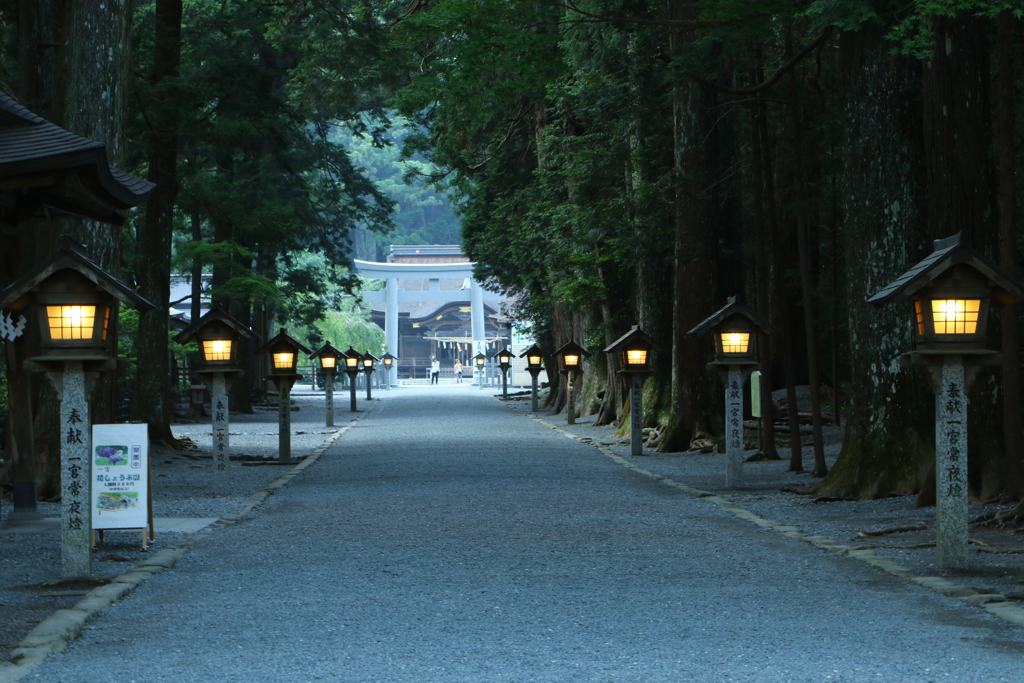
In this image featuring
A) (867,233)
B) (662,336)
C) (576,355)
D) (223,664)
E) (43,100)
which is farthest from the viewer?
(576,355)

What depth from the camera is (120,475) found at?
792 cm

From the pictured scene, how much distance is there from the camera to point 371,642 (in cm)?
511

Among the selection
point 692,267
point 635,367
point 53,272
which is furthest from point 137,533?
point 692,267

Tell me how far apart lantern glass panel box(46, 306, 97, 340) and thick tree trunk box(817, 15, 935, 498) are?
6681mm

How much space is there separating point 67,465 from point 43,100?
7729mm

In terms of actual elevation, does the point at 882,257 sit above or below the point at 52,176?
below

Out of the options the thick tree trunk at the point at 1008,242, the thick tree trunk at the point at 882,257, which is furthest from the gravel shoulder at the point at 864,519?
the thick tree trunk at the point at 1008,242

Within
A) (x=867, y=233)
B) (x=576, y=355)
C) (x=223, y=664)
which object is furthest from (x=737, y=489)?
(x=576, y=355)

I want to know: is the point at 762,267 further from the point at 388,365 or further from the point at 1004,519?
the point at 388,365

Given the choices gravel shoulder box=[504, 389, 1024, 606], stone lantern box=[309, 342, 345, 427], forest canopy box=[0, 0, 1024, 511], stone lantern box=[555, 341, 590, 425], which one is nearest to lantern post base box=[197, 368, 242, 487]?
forest canopy box=[0, 0, 1024, 511]

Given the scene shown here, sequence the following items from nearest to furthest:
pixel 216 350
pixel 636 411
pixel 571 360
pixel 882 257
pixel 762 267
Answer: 1. pixel 882 257
2. pixel 216 350
3. pixel 762 267
4. pixel 636 411
5. pixel 571 360

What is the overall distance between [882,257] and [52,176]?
6944 mm

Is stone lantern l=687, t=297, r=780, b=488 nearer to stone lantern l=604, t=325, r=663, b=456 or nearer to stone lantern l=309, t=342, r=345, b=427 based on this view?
stone lantern l=604, t=325, r=663, b=456

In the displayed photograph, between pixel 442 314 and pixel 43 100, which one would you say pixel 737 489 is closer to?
pixel 43 100
